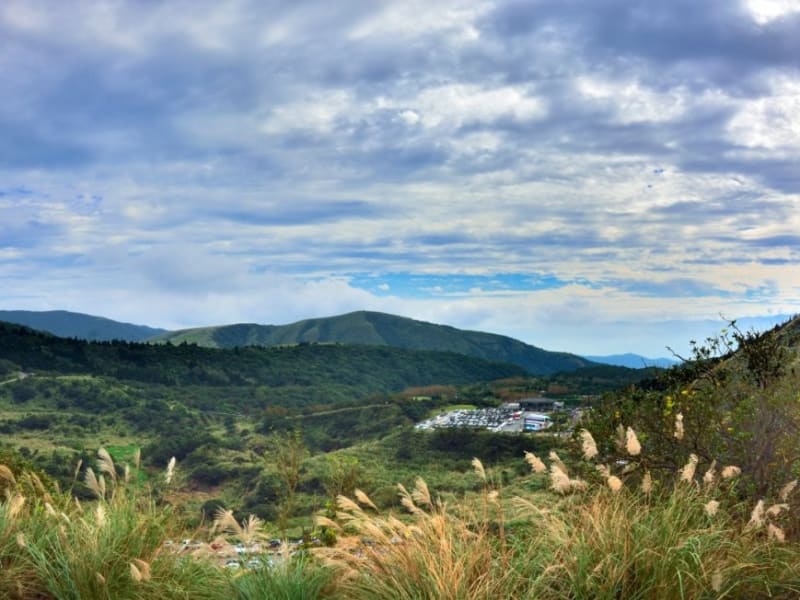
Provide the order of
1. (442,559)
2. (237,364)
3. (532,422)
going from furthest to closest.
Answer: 1. (237,364)
2. (532,422)
3. (442,559)

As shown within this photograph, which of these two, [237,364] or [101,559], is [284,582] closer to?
[101,559]

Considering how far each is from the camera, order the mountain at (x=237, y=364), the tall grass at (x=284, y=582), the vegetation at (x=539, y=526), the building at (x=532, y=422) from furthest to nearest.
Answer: the mountain at (x=237, y=364), the building at (x=532, y=422), the tall grass at (x=284, y=582), the vegetation at (x=539, y=526)

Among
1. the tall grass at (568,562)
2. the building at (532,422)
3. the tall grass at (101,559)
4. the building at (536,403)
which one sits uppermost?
the tall grass at (568,562)

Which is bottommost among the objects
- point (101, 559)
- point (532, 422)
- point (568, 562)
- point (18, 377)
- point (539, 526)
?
point (532, 422)

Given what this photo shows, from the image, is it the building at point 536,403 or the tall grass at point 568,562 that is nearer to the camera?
the tall grass at point 568,562

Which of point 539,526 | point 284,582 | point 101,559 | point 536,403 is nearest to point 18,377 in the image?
point 536,403

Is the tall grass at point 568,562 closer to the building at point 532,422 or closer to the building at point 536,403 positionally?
the building at point 532,422

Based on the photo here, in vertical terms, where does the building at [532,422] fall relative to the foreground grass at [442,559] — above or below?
below

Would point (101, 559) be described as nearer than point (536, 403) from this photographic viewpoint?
Yes

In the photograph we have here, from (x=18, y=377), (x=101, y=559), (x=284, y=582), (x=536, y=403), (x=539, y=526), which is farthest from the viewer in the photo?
(x=18, y=377)

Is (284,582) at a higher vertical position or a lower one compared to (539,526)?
lower

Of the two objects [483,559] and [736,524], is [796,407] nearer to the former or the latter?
[736,524]

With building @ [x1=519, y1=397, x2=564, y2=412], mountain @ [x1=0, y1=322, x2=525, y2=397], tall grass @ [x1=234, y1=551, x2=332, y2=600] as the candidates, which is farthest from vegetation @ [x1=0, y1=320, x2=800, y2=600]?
mountain @ [x1=0, y1=322, x2=525, y2=397]

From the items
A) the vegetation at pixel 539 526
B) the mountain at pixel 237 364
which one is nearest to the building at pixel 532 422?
the vegetation at pixel 539 526
